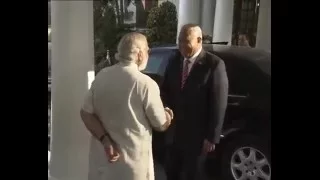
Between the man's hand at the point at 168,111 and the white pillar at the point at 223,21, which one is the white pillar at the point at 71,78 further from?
the white pillar at the point at 223,21

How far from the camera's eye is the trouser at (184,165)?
47.5 inches

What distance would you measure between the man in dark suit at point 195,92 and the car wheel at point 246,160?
46 mm

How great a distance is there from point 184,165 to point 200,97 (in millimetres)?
167

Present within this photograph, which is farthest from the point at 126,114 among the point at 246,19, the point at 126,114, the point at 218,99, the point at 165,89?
the point at 246,19

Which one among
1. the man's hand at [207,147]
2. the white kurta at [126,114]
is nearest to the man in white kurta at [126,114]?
the white kurta at [126,114]

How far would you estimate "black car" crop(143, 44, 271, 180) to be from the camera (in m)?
1.18

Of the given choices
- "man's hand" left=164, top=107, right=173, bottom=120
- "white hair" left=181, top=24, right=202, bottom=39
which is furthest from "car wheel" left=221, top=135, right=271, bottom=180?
"white hair" left=181, top=24, right=202, bottom=39

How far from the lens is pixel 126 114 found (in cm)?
116

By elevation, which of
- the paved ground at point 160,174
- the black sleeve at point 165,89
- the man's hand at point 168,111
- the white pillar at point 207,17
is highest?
the white pillar at point 207,17
